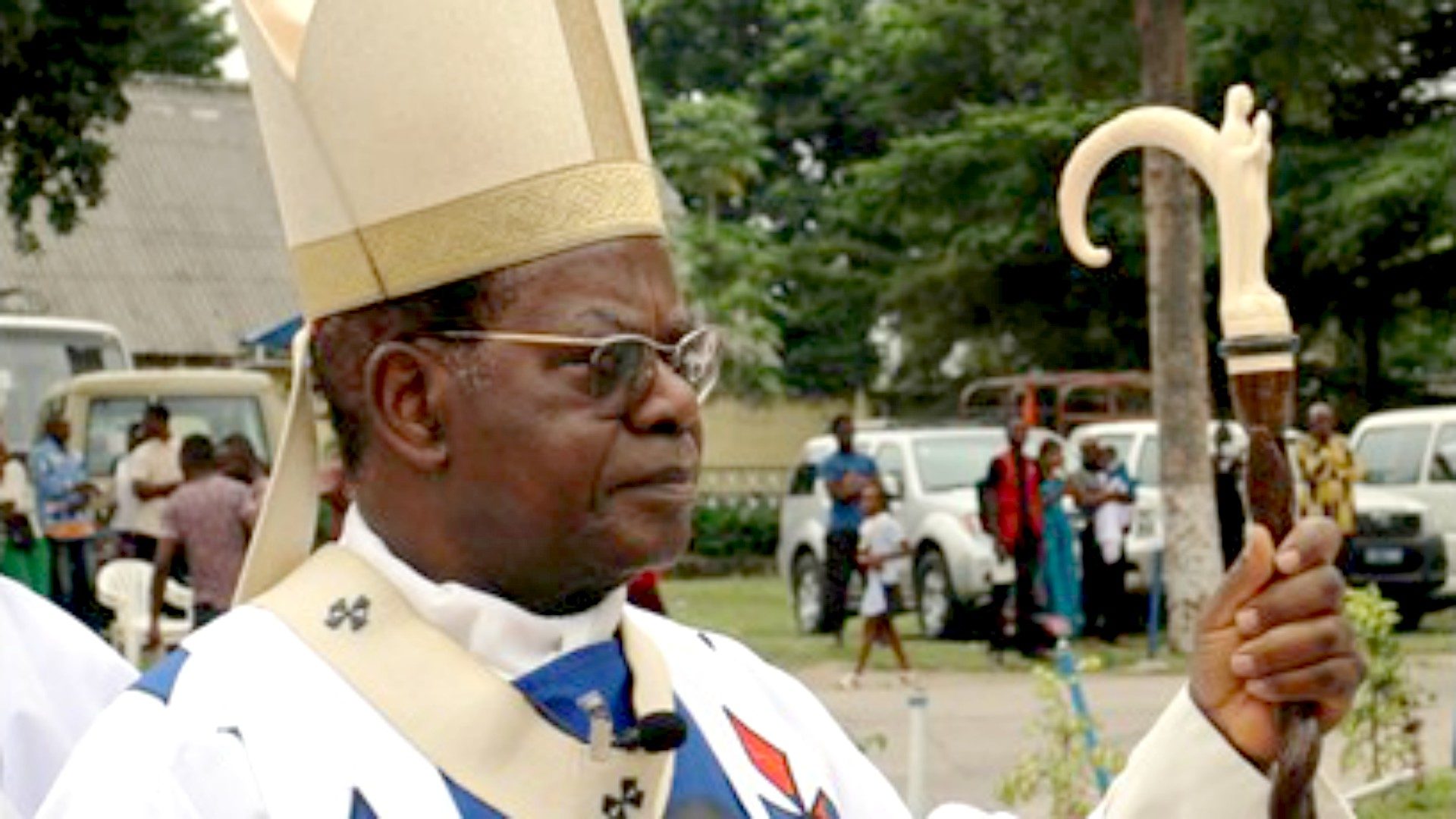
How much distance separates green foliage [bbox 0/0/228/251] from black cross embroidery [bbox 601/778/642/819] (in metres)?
18.6

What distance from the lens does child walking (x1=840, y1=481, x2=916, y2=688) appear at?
16516mm

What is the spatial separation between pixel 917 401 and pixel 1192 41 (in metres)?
12.4

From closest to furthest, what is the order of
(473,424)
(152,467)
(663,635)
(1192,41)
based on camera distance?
(473,424)
(663,635)
(152,467)
(1192,41)

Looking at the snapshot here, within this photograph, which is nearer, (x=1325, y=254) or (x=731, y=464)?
(x=1325, y=254)

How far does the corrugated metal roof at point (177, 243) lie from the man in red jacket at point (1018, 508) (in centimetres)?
2571

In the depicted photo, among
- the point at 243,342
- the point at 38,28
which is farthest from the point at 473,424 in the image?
the point at 243,342

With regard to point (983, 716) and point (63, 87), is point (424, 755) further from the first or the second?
point (63, 87)

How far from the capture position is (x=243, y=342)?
2452 cm

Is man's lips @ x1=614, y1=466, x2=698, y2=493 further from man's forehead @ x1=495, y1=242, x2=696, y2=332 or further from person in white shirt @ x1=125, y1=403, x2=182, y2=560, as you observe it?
person in white shirt @ x1=125, y1=403, x2=182, y2=560

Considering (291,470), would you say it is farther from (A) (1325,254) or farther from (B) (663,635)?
(A) (1325,254)

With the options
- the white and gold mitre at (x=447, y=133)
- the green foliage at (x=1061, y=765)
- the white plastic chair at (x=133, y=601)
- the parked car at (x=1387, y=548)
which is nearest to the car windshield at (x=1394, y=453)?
the parked car at (x=1387, y=548)

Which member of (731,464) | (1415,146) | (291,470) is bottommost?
(731,464)

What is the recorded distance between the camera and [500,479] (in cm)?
251

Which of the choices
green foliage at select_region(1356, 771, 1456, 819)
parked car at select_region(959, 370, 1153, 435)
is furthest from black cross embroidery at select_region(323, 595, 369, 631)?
parked car at select_region(959, 370, 1153, 435)
